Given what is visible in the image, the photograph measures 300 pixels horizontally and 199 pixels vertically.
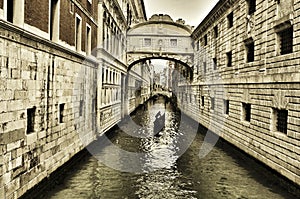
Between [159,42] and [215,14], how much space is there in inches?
424

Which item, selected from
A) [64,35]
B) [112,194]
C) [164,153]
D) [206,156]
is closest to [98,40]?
[64,35]

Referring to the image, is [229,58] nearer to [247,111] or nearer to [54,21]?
[247,111]

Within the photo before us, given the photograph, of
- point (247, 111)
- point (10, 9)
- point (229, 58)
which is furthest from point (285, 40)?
point (10, 9)

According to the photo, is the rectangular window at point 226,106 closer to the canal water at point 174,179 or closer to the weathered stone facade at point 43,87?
the canal water at point 174,179

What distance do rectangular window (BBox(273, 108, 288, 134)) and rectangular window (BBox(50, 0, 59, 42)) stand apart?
337 inches

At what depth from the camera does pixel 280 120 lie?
10.7 meters

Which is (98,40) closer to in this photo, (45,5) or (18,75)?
(45,5)

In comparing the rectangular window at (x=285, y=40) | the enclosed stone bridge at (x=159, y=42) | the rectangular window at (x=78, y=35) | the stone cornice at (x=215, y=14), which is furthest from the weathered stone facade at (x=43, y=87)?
the enclosed stone bridge at (x=159, y=42)

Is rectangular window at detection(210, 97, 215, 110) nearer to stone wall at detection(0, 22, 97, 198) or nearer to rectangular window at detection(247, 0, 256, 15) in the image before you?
rectangular window at detection(247, 0, 256, 15)

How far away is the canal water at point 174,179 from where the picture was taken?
8.80 metres

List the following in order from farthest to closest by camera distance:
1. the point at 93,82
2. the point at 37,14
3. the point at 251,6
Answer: the point at 93,82, the point at 251,6, the point at 37,14

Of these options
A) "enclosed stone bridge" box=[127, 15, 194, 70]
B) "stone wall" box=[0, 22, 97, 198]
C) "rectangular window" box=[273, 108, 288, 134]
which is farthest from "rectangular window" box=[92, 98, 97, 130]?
"enclosed stone bridge" box=[127, 15, 194, 70]

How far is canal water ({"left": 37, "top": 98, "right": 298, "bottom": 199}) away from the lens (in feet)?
28.9

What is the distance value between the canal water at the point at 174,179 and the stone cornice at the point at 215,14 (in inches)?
340
